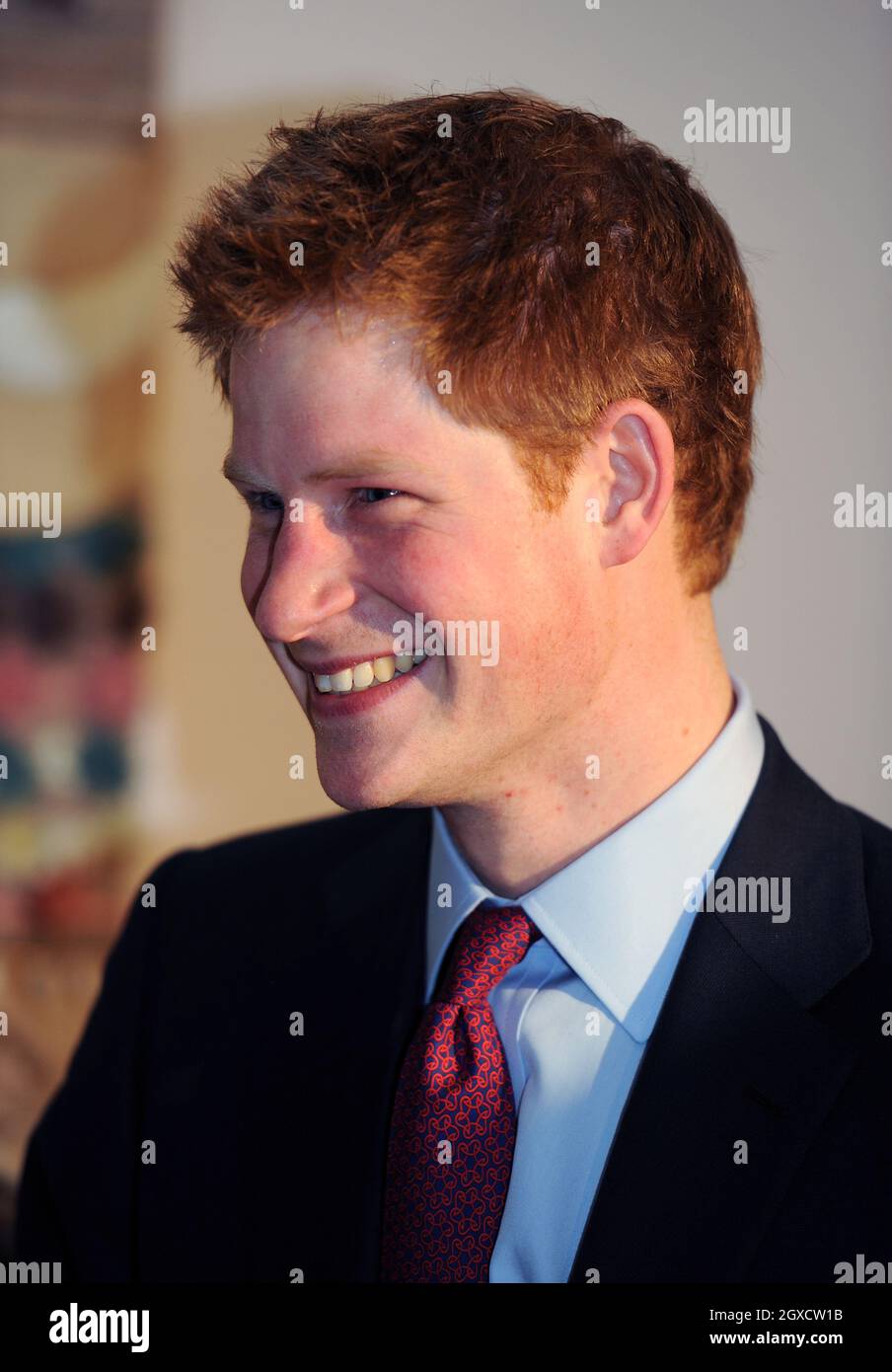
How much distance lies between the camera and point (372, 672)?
105cm

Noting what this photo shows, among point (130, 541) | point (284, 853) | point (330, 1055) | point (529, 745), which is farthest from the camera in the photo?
point (130, 541)

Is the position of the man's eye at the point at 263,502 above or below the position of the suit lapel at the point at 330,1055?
above

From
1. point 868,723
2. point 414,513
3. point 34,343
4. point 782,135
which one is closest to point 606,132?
point 414,513

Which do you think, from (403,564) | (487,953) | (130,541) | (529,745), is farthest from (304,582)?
(130,541)

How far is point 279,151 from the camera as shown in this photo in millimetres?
1129

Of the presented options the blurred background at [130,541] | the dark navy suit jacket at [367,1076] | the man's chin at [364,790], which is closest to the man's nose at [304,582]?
the man's chin at [364,790]

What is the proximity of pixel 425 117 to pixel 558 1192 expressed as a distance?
919 mm

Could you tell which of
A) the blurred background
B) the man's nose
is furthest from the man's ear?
the blurred background

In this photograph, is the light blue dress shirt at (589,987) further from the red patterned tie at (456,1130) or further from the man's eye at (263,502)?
the man's eye at (263,502)

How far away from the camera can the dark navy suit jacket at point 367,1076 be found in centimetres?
94

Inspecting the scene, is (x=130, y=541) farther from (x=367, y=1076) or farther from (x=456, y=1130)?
(x=456, y=1130)

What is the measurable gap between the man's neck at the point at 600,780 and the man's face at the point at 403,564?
0.03 metres

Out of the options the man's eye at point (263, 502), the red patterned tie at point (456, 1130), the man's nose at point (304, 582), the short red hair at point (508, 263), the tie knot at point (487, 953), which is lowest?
the red patterned tie at point (456, 1130)

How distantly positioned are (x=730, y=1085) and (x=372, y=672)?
Result: 1.46 feet
